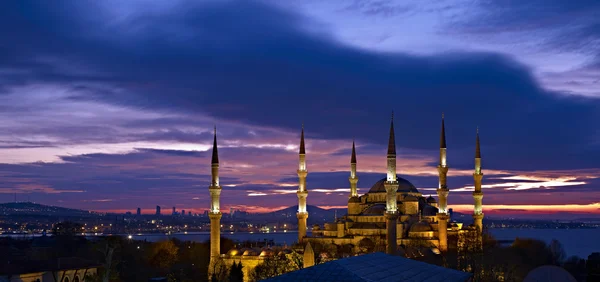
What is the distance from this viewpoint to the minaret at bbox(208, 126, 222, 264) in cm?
6531

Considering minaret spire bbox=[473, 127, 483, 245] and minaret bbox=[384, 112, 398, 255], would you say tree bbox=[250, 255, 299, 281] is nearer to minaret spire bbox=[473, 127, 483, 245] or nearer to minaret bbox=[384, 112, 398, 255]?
minaret bbox=[384, 112, 398, 255]

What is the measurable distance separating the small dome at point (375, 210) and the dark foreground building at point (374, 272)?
36.2m

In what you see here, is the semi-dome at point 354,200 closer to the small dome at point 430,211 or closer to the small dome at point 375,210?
the small dome at point 375,210

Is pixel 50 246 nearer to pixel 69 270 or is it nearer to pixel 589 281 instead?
pixel 69 270

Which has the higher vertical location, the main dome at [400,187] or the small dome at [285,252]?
the main dome at [400,187]

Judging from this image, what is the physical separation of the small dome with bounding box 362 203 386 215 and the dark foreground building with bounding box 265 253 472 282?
36.2 meters

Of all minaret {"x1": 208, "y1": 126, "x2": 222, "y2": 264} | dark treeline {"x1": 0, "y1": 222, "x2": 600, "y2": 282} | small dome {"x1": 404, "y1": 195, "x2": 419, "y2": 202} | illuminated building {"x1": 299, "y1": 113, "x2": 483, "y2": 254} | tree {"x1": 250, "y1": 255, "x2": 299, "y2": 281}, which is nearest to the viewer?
dark treeline {"x1": 0, "y1": 222, "x2": 600, "y2": 282}

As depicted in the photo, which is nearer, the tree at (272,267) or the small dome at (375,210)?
the tree at (272,267)

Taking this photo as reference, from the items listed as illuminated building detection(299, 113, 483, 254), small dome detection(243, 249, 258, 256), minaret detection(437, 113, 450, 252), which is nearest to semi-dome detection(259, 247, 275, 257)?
small dome detection(243, 249, 258, 256)

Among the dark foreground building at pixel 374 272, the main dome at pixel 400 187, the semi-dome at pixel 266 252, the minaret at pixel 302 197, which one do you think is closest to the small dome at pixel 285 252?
the semi-dome at pixel 266 252

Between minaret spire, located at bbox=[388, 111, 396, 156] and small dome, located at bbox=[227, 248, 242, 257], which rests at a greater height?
minaret spire, located at bbox=[388, 111, 396, 156]

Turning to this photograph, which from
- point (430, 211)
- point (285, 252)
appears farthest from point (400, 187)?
point (285, 252)

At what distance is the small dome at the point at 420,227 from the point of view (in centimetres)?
6794

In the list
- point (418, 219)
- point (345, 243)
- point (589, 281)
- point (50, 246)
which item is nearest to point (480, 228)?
point (418, 219)
